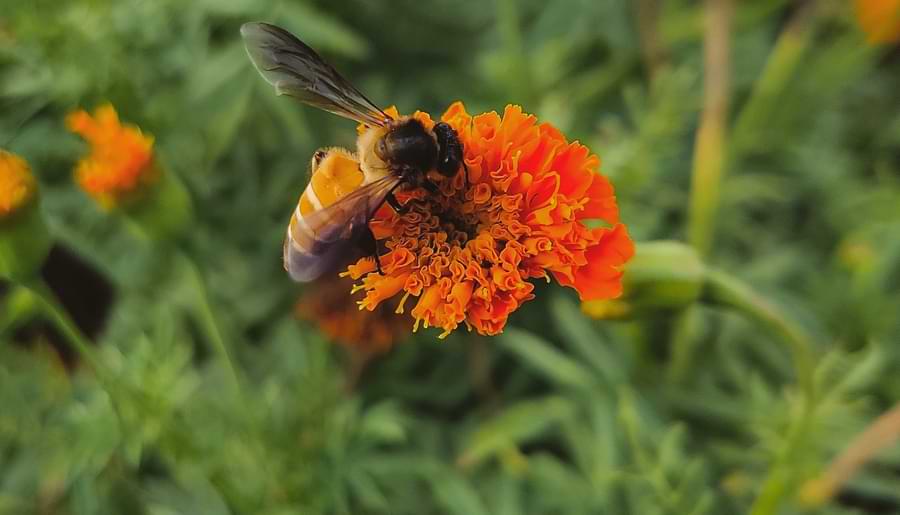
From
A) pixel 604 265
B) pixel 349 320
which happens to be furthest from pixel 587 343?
pixel 604 265

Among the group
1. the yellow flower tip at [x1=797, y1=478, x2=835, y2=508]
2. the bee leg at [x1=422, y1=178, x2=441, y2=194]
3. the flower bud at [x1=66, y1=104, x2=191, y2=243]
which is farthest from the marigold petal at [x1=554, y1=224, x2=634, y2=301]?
the yellow flower tip at [x1=797, y1=478, x2=835, y2=508]

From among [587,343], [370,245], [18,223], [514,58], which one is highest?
[514,58]

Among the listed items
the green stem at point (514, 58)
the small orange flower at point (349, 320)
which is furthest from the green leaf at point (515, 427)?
the green stem at point (514, 58)

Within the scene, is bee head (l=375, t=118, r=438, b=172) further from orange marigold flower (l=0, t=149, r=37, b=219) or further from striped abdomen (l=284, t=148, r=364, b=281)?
orange marigold flower (l=0, t=149, r=37, b=219)

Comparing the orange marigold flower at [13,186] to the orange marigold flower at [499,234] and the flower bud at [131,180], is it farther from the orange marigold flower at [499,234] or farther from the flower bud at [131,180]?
the orange marigold flower at [499,234]

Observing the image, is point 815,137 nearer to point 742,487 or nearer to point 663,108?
point 663,108

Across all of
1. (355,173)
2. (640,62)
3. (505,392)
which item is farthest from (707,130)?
(355,173)

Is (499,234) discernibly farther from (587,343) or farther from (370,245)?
(587,343)
